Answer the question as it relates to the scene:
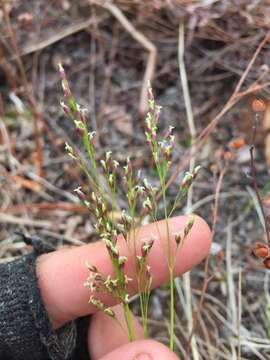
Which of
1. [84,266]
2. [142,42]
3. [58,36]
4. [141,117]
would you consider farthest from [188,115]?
[84,266]

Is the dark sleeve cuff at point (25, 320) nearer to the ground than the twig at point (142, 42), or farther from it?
nearer to the ground

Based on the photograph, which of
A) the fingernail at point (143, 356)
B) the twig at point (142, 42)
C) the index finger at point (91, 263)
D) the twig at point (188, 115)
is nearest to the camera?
the fingernail at point (143, 356)

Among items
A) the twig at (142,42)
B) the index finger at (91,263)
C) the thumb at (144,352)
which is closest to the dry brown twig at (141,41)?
the twig at (142,42)

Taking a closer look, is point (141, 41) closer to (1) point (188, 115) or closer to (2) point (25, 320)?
(1) point (188, 115)

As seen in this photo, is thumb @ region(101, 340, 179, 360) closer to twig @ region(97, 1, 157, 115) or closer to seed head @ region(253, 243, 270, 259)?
seed head @ region(253, 243, 270, 259)

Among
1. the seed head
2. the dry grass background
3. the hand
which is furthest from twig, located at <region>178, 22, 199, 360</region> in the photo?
the seed head

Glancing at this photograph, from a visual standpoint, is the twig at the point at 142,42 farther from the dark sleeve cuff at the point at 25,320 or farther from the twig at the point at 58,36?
the dark sleeve cuff at the point at 25,320
